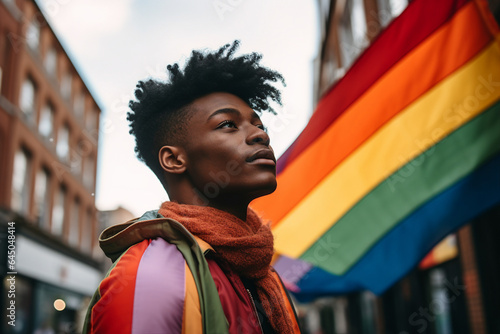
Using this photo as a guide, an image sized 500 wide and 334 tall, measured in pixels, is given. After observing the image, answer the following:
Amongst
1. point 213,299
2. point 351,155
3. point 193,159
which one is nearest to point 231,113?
point 193,159

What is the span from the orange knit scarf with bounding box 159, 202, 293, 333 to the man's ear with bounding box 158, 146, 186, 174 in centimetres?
15

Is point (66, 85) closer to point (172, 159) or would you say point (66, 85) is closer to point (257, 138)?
point (172, 159)

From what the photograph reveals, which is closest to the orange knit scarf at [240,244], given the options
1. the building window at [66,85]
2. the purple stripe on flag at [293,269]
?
the purple stripe on flag at [293,269]

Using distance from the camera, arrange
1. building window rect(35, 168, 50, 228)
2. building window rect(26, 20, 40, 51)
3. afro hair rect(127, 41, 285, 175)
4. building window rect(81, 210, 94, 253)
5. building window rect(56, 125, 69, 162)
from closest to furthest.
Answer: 1. afro hair rect(127, 41, 285, 175)
2. building window rect(26, 20, 40, 51)
3. building window rect(35, 168, 50, 228)
4. building window rect(56, 125, 69, 162)
5. building window rect(81, 210, 94, 253)

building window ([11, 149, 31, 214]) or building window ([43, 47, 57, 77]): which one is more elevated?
building window ([43, 47, 57, 77])

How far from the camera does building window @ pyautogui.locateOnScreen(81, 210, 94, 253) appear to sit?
2522 centimetres

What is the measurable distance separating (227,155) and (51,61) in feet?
68.9

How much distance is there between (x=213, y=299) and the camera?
4.88ft

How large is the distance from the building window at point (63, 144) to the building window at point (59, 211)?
1.52 meters

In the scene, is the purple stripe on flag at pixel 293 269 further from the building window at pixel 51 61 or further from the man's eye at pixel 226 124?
the building window at pixel 51 61

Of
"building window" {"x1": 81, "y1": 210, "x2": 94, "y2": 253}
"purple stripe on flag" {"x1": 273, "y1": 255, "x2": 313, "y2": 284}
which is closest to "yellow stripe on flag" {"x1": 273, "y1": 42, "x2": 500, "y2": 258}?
"purple stripe on flag" {"x1": 273, "y1": 255, "x2": 313, "y2": 284}

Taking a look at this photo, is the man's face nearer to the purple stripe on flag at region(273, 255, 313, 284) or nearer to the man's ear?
Result: the man's ear

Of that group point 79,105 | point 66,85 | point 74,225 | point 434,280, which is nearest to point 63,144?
point 66,85

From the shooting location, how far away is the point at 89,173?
25594mm
